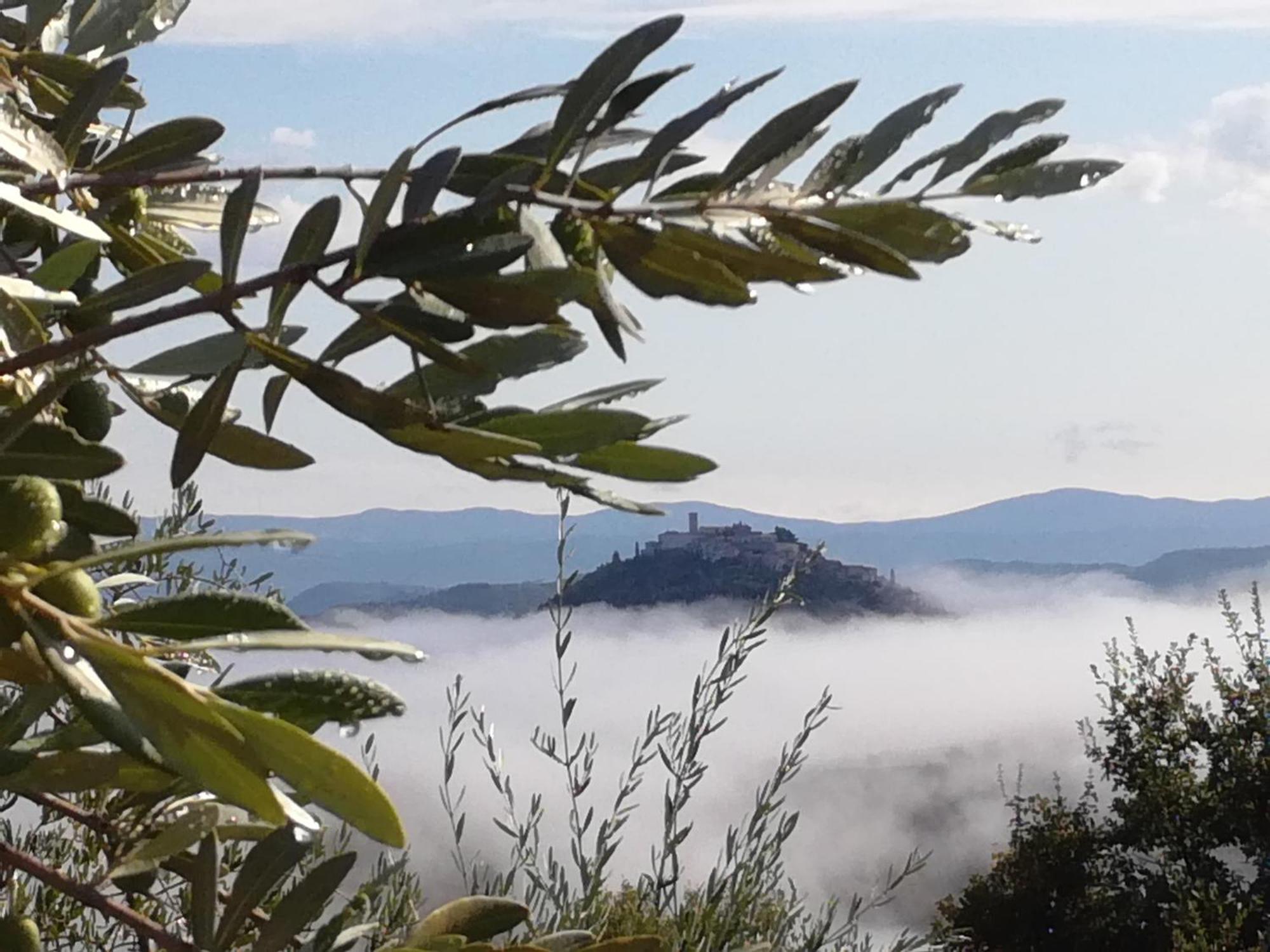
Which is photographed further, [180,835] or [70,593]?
[180,835]

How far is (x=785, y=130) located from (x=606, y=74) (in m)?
0.05

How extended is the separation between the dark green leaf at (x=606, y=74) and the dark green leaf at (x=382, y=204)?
0.04 m

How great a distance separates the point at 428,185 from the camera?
35cm

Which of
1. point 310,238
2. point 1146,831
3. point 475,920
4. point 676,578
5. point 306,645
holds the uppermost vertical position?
point 310,238

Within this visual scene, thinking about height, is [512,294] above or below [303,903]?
above

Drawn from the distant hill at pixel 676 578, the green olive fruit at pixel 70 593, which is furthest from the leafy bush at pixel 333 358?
the distant hill at pixel 676 578

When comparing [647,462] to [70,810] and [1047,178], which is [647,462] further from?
[70,810]

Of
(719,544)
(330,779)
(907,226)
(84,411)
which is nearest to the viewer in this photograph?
(330,779)

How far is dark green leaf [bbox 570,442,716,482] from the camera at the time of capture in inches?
16.3

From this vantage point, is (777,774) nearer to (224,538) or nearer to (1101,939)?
(224,538)

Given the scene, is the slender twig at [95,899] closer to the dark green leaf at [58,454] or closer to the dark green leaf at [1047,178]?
the dark green leaf at [58,454]

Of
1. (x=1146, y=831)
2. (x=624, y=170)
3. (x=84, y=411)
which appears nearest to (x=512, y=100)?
(x=624, y=170)

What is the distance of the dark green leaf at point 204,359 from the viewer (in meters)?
0.40

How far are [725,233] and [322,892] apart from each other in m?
0.24
